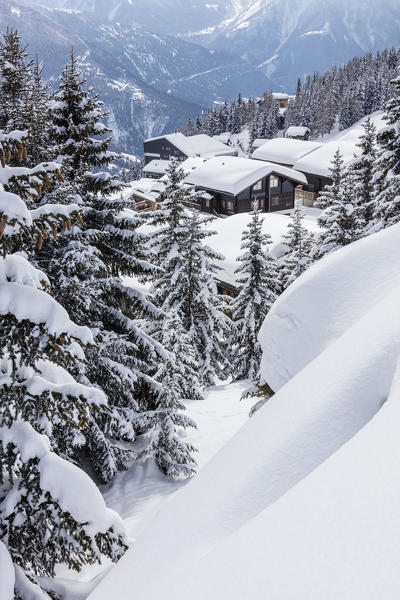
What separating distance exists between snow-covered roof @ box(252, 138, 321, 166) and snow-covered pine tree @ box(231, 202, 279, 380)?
56045 millimetres

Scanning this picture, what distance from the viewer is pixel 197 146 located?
103 m

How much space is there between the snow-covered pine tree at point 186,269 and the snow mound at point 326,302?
12.7m

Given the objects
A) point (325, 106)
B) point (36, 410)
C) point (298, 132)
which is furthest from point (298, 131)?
point (36, 410)

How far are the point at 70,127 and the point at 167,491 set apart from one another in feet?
30.9

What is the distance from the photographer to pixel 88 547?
503 cm

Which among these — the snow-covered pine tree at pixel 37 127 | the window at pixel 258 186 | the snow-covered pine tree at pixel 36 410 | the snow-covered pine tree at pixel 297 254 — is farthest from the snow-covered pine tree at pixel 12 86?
the window at pixel 258 186

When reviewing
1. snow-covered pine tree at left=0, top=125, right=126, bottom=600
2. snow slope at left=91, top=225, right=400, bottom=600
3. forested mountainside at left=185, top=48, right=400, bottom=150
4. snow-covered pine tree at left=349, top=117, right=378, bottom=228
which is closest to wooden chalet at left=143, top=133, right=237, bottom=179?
forested mountainside at left=185, top=48, right=400, bottom=150

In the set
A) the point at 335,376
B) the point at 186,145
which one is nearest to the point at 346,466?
the point at 335,376

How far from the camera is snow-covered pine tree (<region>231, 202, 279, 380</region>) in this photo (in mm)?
21922

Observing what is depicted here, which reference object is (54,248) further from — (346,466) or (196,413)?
(346,466)

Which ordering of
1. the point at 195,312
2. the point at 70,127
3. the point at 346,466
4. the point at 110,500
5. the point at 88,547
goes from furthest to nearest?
the point at 195,312 → the point at 70,127 → the point at 110,500 → the point at 88,547 → the point at 346,466

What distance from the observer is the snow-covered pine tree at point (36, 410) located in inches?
186

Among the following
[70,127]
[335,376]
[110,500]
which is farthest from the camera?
[70,127]

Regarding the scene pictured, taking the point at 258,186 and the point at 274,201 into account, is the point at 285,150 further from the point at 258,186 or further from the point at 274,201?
the point at 258,186
